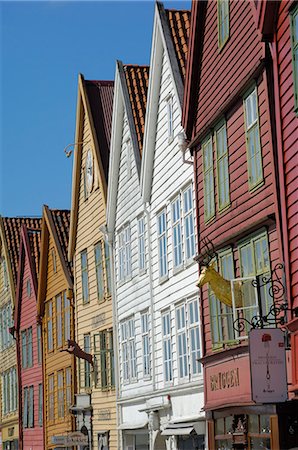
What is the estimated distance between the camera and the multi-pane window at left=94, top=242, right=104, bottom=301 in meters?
32.6

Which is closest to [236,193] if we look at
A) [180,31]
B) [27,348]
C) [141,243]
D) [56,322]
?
[180,31]

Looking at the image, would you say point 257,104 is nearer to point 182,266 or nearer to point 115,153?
point 182,266

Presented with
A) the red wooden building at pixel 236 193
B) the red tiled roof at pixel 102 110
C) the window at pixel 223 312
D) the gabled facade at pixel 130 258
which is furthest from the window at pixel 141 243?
the window at pixel 223 312

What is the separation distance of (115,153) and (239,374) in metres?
13.6

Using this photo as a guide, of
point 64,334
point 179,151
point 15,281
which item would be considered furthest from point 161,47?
point 15,281

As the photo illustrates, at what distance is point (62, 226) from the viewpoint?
130ft

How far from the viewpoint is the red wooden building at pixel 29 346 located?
41969mm

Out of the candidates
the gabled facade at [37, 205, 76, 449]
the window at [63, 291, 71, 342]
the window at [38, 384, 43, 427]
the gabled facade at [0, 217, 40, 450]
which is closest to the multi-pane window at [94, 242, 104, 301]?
the gabled facade at [37, 205, 76, 449]

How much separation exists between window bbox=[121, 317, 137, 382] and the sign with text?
13469mm

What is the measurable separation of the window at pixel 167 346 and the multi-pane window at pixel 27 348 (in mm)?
18407

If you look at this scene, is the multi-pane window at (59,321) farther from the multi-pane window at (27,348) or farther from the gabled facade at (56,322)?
the multi-pane window at (27,348)

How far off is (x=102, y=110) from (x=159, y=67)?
791cm

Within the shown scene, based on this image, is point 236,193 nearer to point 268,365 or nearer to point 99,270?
point 268,365

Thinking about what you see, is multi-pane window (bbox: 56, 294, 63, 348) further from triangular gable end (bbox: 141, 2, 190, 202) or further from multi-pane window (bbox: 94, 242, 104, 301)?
triangular gable end (bbox: 141, 2, 190, 202)
